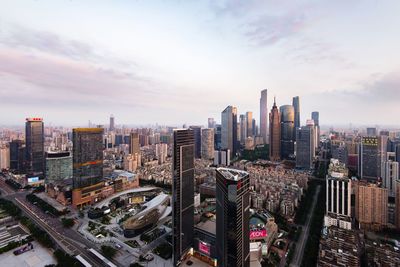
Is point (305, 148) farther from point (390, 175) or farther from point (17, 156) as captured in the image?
point (17, 156)

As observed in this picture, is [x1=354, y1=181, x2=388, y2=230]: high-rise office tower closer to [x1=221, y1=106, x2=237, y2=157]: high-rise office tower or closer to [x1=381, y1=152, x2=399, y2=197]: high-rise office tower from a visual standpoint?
[x1=381, y1=152, x2=399, y2=197]: high-rise office tower

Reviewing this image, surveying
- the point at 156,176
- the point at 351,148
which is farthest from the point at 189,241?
the point at 351,148

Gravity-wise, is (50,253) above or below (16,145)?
below

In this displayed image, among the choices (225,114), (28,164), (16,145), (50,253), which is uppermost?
(225,114)

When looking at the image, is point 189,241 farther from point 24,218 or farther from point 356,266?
point 24,218

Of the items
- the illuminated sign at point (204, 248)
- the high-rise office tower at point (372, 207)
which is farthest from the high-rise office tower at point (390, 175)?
the illuminated sign at point (204, 248)

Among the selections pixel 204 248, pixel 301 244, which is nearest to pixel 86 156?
pixel 204 248

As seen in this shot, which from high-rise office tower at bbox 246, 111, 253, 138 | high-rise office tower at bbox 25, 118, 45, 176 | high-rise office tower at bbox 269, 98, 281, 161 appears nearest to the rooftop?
high-rise office tower at bbox 25, 118, 45, 176

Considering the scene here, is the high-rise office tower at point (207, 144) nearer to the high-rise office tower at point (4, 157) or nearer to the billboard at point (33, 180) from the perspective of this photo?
the billboard at point (33, 180)
